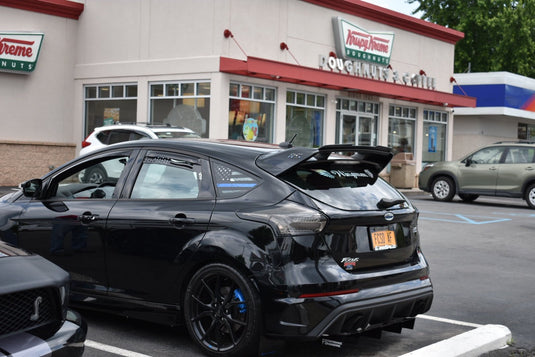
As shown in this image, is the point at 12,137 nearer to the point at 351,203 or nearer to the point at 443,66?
the point at 443,66

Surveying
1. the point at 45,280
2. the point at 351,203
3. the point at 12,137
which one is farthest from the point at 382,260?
the point at 12,137

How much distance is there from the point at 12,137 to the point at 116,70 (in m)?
3.75

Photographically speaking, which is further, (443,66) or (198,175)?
(443,66)

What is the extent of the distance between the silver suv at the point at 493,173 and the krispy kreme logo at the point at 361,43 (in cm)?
502

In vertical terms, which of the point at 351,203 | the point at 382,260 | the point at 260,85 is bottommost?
the point at 382,260

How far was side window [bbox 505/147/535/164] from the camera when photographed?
20031 millimetres

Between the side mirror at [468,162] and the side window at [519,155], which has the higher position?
the side window at [519,155]

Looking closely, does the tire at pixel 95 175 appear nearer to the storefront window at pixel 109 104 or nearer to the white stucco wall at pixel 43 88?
the storefront window at pixel 109 104

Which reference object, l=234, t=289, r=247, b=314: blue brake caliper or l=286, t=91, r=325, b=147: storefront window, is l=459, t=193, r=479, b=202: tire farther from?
l=234, t=289, r=247, b=314: blue brake caliper

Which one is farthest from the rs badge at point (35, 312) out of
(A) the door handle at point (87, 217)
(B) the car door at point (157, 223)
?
(A) the door handle at point (87, 217)

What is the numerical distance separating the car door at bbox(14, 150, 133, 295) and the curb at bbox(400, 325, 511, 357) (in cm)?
249

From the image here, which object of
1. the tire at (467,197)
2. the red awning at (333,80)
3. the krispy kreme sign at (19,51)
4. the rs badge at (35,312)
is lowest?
the tire at (467,197)

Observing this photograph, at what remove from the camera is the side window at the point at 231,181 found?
17.3ft

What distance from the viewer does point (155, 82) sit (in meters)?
21.8
